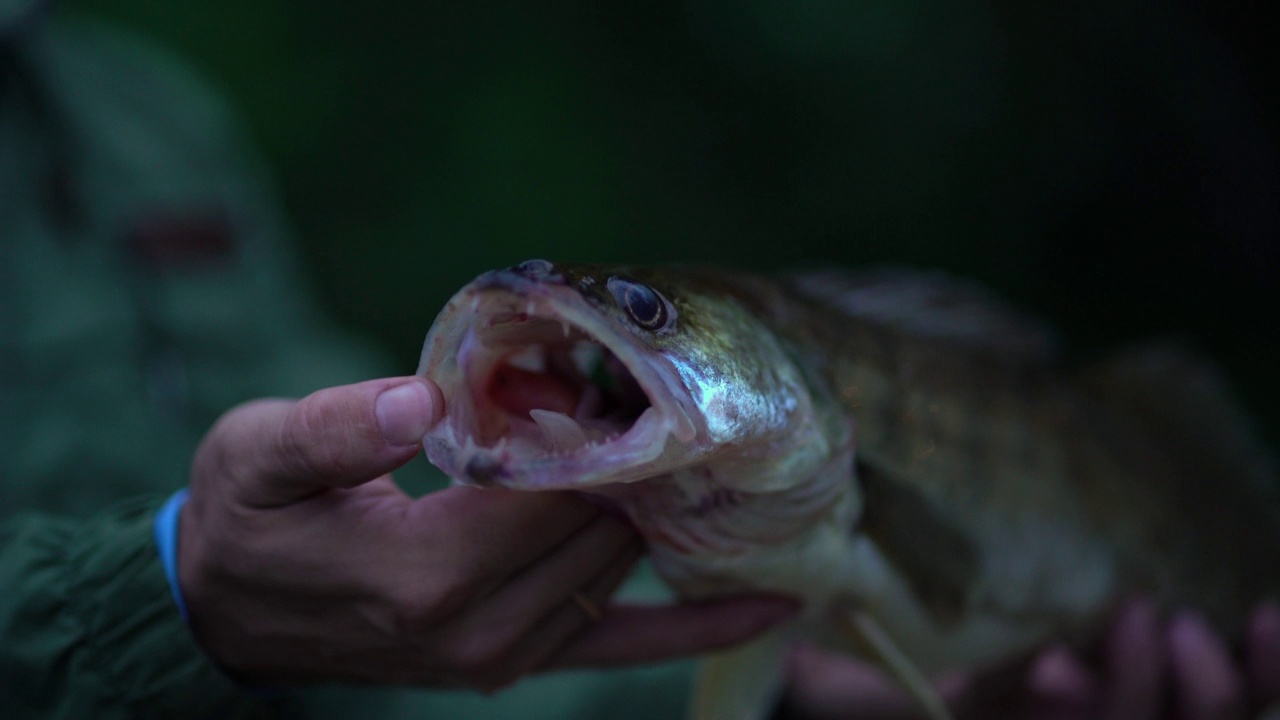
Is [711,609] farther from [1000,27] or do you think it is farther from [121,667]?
[1000,27]

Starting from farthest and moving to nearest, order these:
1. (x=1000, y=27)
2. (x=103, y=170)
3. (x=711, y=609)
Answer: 1. (x=1000, y=27)
2. (x=103, y=170)
3. (x=711, y=609)

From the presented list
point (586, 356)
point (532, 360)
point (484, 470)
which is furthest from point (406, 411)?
point (586, 356)

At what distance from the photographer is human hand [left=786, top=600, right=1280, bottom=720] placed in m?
1.74

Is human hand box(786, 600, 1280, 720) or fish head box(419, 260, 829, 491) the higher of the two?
fish head box(419, 260, 829, 491)

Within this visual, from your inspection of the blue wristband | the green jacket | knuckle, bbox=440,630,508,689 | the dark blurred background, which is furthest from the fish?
the dark blurred background

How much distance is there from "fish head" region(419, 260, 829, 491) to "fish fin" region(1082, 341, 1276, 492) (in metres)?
1.30

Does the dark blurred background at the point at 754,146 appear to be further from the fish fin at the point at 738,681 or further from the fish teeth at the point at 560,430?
the fish teeth at the point at 560,430

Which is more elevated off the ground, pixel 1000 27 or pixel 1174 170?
pixel 1000 27

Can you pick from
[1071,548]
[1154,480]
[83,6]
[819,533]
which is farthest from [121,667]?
[83,6]

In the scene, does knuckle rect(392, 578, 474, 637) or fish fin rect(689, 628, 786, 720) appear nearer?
knuckle rect(392, 578, 474, 637)

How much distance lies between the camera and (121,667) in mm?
1183

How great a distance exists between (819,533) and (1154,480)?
1.00 meters

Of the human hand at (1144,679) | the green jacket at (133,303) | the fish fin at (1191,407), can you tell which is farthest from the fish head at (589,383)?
the fish fin at (1191,407)

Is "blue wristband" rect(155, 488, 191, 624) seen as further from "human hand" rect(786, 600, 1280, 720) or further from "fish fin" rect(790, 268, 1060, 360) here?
"human hand" rect(786, 600, 1280, 720)
